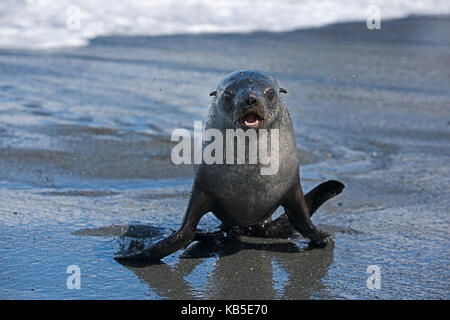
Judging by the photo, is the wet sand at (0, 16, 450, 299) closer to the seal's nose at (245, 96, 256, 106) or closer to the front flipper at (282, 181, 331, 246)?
the front flipper at (282, 181, 331, 246)

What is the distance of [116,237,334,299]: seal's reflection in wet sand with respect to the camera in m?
3.41

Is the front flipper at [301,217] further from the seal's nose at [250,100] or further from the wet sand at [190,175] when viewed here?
the seal's nose at [250,100]

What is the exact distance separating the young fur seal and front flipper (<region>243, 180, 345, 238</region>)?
235mm

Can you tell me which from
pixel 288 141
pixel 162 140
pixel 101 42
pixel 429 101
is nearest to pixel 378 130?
pixel 429 101

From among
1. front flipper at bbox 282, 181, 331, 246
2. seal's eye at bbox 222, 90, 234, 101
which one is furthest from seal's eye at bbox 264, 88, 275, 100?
front flipper at bbox 282, 181, 331, 246

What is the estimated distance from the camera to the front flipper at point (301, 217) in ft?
13.1

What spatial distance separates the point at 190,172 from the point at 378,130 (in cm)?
267

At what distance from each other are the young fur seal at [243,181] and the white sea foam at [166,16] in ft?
34.4

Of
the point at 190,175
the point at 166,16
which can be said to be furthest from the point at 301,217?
the point at 166,16

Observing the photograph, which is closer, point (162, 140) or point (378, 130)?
point (162, 140)
